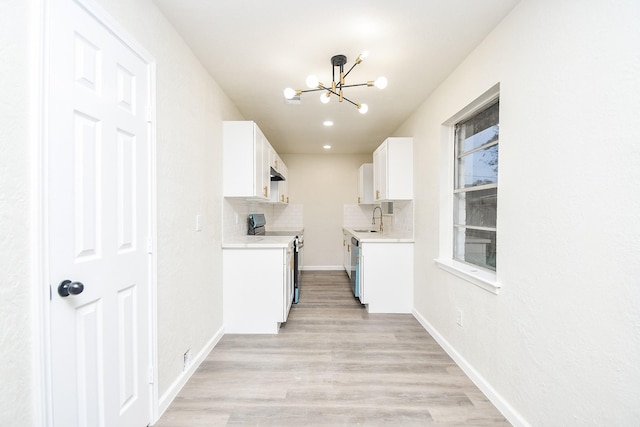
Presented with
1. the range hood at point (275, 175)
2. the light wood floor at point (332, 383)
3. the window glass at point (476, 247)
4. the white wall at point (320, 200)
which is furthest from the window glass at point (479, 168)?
the white wall at point (320, 200)

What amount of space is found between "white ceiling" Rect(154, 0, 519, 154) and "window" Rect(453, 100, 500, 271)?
1.88 ft

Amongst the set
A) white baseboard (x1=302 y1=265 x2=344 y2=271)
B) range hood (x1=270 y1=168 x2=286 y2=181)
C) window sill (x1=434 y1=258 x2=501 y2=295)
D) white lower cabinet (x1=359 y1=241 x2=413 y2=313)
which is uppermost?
range hood (x1=270 y1=168 x2=286 y2=181)

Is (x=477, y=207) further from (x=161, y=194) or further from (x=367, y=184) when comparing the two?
(x=367, y=184)

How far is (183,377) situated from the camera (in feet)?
6.62

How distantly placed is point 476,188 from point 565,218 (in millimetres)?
1038

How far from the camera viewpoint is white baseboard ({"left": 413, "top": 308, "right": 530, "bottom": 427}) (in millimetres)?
1641

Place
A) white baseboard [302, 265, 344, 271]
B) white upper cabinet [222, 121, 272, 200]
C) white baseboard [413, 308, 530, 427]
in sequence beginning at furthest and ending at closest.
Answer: white baseboard [302, 265, 344, 271] → white upper cabinet [222, 121, 272, 200] → white baseboard [413, 308, 530, 427]

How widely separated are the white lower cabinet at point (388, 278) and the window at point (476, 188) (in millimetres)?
839

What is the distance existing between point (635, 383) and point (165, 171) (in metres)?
2.48

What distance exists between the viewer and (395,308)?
3496 millimetres

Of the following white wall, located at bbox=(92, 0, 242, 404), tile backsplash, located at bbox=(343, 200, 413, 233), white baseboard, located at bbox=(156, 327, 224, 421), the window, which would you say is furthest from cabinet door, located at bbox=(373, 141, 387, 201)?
white baseboard, located at bbox=(156, 327, 224, 421)

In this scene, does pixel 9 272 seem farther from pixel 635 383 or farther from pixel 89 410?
pixel 635 383

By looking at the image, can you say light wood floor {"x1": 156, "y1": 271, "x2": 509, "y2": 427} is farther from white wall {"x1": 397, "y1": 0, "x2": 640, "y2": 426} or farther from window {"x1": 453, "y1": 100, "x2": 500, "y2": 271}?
window {"x1": 453, "y1": 100, "x2": 500, "y2": 271}

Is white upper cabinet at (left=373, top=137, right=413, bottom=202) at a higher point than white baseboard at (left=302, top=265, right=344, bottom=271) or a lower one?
higher
